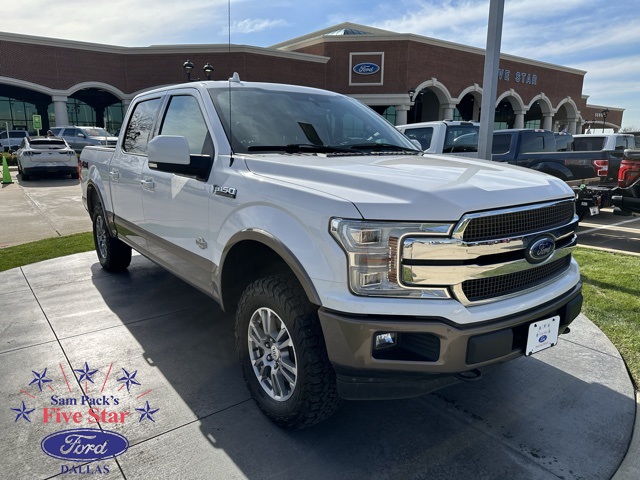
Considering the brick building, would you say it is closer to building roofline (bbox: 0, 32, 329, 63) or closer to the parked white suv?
building roofline (bbox: 0, 32, 329, 63)

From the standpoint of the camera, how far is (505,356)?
233 centimetres

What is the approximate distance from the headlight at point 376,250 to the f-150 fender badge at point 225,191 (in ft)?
3.12

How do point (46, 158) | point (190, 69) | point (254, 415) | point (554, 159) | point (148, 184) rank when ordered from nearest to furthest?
point (254, 415)
point (148, 184)
point (554, 159)
point (46, 158)
point (190, 69)

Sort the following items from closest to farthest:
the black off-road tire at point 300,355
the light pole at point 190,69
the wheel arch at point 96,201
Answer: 1. the black off-road tire at point 300,355
2. the wheel arch at point 96,201
3. the light pole at point 190,69

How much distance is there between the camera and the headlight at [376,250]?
2.13m

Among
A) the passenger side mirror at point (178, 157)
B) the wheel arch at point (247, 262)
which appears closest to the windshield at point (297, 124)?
the passenger side mirror at point (178, 157)

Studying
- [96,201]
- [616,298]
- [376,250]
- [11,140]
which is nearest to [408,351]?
[376,250]

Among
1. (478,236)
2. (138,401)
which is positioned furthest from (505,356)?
(138,401)

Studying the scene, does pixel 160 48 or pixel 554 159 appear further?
pixel 160 48

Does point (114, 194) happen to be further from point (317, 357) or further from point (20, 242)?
point (20, 242)

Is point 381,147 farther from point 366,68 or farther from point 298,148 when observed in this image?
point 366,68

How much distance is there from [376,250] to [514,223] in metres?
0.76

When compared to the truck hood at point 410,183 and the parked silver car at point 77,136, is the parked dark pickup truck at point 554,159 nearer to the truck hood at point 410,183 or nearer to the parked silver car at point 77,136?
the truck hood at point 410,183

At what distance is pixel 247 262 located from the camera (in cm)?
307
